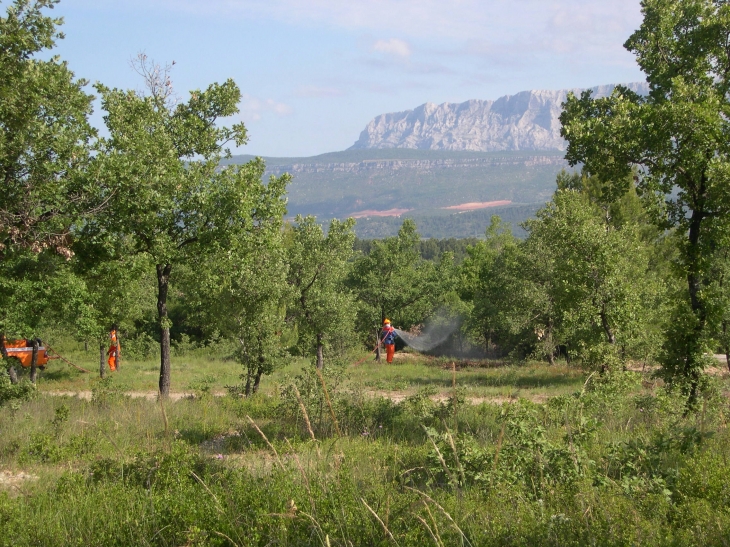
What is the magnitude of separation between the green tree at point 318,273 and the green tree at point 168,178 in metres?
9.26

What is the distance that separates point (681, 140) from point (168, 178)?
948cm

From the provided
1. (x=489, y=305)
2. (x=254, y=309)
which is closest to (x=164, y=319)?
(x=254, y=309)

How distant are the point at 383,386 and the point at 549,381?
789 cm

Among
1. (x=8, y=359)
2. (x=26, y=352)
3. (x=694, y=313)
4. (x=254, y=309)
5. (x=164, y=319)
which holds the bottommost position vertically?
(x=26, y=352)

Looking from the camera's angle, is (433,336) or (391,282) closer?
(391,282)

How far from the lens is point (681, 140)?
400 inches

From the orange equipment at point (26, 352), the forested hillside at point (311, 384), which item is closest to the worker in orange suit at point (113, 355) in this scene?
the orange equipment at point (26, 352)

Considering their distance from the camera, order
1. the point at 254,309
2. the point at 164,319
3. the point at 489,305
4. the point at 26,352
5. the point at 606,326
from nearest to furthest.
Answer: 1. the point at 164,319
2. the point at 254,309
3. the point at 606,326
4. the point at 26,352
5. the point at 489,305

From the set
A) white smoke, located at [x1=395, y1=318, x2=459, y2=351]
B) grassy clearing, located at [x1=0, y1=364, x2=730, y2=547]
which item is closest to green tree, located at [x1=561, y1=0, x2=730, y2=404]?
grassy clearing, located at [x1=0, y1=364, x2=730, y2=547]

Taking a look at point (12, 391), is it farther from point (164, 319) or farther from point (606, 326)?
point (606, 326)

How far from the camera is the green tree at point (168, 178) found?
1148cm

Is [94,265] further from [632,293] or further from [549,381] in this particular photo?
[549,381]

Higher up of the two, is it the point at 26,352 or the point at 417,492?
the point at 417,492

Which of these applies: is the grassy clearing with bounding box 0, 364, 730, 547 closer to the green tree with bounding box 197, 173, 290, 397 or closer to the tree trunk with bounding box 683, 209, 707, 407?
the tree trunk with bounding box 683, 209, 707, 407
